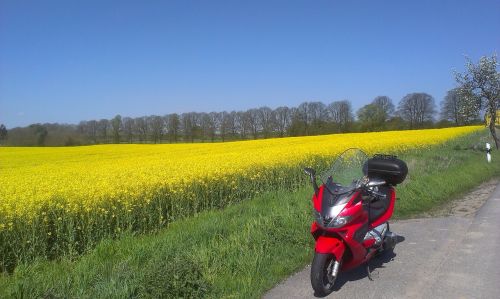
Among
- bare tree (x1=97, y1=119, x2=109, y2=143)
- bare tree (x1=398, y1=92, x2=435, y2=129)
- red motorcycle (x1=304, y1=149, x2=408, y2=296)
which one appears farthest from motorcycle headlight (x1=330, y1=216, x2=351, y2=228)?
bare tree (x1=398, y1=92, x2=435, y2=129)

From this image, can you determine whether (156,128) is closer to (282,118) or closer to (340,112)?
(282,118)

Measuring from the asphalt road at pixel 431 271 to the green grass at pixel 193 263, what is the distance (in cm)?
40

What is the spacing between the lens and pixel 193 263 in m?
4.62

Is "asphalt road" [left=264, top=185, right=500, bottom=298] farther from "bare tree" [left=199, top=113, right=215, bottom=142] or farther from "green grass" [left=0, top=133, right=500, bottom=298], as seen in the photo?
"bare tree" [left=199, top=113, right=215, bottom=142]

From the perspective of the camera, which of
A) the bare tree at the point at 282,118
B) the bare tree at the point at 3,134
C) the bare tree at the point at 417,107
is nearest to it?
the bare tree at the point at 3,134

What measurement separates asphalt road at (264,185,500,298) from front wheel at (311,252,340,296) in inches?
4.9

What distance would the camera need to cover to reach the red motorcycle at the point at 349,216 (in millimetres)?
4465

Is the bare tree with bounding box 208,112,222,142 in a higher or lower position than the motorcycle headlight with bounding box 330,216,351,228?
higher

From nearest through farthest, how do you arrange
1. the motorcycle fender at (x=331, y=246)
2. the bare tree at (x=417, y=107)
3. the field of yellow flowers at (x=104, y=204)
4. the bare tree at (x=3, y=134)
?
the motorcycle fender at (x=331, y=246)
the field of yellow flowers at (x=104, y=204)
the bare tree at (x=3, y=134)
the bare tree at (x=417, y=107)

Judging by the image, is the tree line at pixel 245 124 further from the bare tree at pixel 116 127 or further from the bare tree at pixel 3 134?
the bare tree at pixel 3 134

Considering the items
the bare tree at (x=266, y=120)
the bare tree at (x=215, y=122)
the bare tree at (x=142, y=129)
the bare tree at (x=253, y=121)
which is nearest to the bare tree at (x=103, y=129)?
the bare tree at (x=142, y=129)

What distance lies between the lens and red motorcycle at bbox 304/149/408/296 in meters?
4.46

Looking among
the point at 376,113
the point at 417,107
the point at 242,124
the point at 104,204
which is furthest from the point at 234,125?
the point at 104,204

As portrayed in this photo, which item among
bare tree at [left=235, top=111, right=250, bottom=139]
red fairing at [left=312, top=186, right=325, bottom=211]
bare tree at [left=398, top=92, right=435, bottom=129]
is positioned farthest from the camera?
bare tree at [left=398, top=92, right=435, bottom=129]
